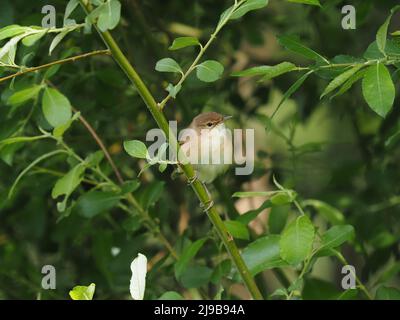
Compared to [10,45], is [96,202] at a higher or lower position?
higher

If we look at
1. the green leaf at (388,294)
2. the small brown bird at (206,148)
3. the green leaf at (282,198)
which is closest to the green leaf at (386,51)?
the green leaf at (282,198)

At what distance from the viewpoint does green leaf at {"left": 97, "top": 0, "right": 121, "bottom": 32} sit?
87.4 inches

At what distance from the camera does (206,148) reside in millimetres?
3607

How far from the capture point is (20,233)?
4.71 m

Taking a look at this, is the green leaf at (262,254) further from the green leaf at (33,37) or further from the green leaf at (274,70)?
the green leaf at (33,37)

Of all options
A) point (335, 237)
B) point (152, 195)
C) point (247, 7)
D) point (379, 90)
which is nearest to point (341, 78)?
point (379, 90)

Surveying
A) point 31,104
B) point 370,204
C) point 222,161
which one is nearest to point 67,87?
point 31,104

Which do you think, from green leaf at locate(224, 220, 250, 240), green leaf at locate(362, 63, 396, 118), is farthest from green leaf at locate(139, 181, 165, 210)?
green leaf at locate(362, 63, 396, 118)

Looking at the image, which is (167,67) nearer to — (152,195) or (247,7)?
(247,7)

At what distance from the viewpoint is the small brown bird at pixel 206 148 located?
3582 mm

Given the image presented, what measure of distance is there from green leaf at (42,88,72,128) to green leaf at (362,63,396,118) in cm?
104

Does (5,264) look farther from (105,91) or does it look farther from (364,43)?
(364,43)

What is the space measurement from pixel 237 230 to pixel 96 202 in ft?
2.14

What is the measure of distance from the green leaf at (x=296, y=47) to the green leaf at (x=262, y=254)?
0.71 meters
